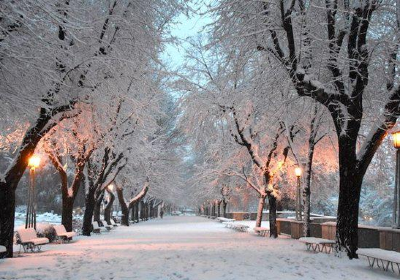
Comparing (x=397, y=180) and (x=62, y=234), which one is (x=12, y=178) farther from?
(x=397, y=180)

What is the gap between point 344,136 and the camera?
465 inches

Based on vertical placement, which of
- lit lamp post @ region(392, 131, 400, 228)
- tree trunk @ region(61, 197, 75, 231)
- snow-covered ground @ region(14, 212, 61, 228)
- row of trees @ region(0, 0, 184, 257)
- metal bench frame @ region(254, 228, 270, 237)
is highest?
row of trees @ region(0, 0, 184, 257)

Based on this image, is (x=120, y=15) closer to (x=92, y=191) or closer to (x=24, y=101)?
(x=24, y=101)

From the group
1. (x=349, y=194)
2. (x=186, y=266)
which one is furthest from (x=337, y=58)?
(x=186, y=266)

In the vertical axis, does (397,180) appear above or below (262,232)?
above

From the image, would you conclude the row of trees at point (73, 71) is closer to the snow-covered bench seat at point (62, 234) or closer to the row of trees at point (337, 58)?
the row of trees at point (337, 58)

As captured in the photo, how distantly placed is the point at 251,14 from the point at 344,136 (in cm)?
439

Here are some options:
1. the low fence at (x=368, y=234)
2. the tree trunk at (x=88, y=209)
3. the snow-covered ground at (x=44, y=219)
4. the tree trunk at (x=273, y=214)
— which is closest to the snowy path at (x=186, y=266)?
the low fence at (x=368, y=234)

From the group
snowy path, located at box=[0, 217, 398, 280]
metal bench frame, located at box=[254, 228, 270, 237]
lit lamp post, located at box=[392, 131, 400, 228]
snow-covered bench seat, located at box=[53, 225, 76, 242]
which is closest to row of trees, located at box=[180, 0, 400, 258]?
lit lamp post, located at box=[392, 131, 400, 228]

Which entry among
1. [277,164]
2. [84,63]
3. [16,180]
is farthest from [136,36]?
[277,164]

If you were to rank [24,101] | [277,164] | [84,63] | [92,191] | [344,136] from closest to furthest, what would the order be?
[24,101] < [84,63] < [344,136] < [277,164] < [92,191]

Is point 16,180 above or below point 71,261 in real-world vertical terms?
above

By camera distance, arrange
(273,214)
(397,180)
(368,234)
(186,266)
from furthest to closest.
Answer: (273,214) → (368,234) → (397,180) → (186,266)

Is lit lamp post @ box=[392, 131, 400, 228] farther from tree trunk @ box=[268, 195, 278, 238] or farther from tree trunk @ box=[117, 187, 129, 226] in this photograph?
tree trunk @ box=[117, 187, 129, 226]
